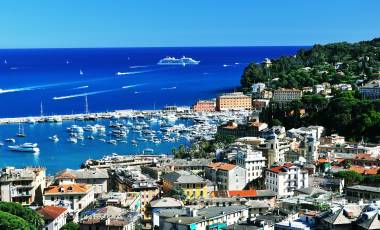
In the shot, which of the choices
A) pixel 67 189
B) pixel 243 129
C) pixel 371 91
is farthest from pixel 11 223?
pixel 371 91

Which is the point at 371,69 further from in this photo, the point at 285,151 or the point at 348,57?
the point at 285,151

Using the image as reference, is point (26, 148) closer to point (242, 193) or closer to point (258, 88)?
point (242, 193)

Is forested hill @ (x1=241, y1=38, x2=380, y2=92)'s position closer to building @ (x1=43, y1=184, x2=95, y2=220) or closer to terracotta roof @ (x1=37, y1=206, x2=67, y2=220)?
building @ (x1=43, y1=184, x2=95, y2=220)


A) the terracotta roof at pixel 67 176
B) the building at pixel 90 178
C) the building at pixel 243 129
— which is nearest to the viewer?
the terracotta roof at pixel 67 176

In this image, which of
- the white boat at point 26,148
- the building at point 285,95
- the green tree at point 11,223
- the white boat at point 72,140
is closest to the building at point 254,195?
the green tree at point 11,223

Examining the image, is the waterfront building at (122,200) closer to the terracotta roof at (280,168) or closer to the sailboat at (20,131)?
the terracotta roof at (280,168)

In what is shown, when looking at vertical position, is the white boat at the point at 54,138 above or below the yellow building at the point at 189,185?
below

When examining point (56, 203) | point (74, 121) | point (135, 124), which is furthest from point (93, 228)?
point (74, 121)
